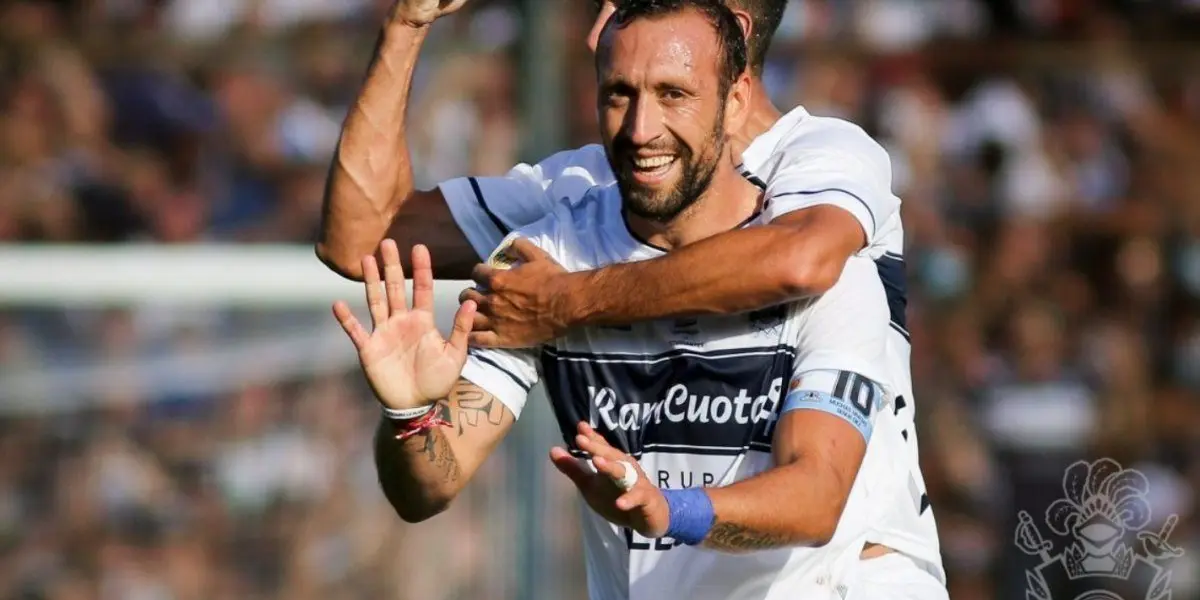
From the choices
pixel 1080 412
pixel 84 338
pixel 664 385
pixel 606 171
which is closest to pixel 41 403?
pixel 84 338

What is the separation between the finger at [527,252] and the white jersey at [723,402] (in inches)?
6.7

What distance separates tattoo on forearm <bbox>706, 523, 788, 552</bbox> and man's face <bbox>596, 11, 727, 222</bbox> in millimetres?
839

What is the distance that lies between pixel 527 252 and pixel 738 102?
648 mm

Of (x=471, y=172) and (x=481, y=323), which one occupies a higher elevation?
(x=471, y=172)

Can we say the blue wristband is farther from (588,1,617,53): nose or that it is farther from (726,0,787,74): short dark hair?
(726,0,787,74): short dark hair

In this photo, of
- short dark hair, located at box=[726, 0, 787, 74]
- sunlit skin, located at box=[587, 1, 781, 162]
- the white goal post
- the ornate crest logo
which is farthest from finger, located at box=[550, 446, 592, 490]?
the white goal post

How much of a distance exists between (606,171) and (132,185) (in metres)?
4.51

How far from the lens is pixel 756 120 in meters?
4.85

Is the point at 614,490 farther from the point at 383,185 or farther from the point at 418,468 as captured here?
the point at 383,185

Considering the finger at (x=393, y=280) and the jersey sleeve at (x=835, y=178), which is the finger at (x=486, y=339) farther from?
the jersey sleeve at (x=835, y=178)

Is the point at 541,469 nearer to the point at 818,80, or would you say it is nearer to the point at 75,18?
the point at 818,80

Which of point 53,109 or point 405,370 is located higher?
point 53,109

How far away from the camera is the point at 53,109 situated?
8.70 meters

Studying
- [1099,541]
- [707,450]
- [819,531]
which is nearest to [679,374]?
[707,450]
